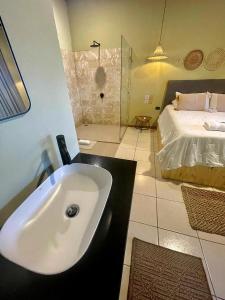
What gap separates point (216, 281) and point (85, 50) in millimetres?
4461

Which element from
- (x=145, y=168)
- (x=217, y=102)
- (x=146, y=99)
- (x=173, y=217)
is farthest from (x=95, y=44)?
(x=173, y=217)

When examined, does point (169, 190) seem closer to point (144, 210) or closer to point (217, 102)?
point (144, 210)

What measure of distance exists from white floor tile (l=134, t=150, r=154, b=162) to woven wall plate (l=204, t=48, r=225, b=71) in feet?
7.45

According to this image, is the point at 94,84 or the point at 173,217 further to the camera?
the point at 94,84

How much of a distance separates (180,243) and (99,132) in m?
2.85

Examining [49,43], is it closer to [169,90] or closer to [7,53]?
[7,53]

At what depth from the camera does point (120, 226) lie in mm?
597

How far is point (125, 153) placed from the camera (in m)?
2.70

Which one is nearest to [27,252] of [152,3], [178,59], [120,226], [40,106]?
[120,226]

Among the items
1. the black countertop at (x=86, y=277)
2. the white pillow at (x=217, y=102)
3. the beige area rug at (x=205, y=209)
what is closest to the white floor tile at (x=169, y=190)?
the beige area rug at (x=205, y=209)

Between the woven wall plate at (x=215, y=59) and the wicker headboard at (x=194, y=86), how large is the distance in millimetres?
270

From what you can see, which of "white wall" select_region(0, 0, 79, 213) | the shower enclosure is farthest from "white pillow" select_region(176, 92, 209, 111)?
"white wall" select_region(0, 0, 79, 213)

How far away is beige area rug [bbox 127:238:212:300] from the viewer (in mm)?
987

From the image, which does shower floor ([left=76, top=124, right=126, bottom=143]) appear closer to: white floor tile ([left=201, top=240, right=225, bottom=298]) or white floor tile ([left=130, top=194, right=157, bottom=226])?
white floor tile ([left=130, top=194, right=157, bottom=226])
